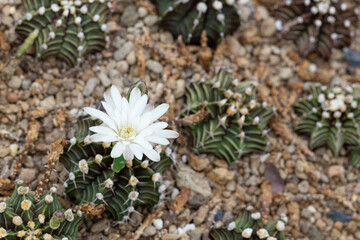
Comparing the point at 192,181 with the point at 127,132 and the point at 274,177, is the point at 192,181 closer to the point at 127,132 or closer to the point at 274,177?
the point at 274,177

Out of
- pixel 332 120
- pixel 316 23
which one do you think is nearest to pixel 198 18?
pixel 316 23

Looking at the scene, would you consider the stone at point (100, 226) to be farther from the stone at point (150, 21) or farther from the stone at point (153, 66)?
the stone at point (150, 21)

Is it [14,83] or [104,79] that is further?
[104,79]

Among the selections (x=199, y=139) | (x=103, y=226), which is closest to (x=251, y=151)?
(x=199, y=139)

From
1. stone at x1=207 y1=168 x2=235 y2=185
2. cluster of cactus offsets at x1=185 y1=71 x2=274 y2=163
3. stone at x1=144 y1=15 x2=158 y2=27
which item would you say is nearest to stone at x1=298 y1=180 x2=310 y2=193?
cluster of cactus offsets at x1=185 y1=71 x2=274 y2=163

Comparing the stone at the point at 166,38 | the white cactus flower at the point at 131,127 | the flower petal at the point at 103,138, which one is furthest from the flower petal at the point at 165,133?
the stone at the point at 166,38

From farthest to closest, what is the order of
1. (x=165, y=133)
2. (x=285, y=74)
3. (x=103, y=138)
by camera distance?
(x=285, y=74) → (x=165, y=133) → (x=103, y=138)

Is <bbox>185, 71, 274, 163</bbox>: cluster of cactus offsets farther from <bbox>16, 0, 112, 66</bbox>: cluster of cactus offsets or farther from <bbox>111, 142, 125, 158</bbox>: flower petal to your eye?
<bbox>111, 142, 125, 158</bbox>: flower petal
